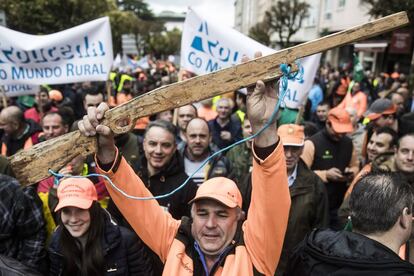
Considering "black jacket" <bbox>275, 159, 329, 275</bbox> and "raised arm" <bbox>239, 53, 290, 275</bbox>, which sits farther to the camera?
"black jacket" <bbox>275, 159, 329, 275</bbox>

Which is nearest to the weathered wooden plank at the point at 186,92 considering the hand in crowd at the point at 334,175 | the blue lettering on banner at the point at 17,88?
the hand in crowd at the point at 334,175

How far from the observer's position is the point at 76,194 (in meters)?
2.34

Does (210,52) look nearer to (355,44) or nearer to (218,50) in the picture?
(218,50)

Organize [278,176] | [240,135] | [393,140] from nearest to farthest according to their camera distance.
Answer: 1. [278,176]
2. [393,140]
3. [240,135]

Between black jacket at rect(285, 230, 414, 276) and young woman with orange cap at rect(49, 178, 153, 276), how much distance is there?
1119 mm

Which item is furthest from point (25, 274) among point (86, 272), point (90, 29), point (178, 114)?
point (90, 29)

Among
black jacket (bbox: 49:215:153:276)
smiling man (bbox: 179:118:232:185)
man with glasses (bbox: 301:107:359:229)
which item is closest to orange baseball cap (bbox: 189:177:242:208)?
black jacket (bbox: 49:215:153:276)

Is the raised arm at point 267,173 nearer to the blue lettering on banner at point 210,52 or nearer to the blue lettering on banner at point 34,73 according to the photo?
the blue lettering on banner at point 210,52

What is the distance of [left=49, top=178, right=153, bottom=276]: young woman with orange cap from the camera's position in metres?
2.29

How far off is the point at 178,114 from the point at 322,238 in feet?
11.3

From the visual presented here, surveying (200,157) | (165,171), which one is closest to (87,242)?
(165,171)

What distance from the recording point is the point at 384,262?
1366 millimetres

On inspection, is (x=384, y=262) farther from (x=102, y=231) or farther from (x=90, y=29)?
(x=90, y=29)

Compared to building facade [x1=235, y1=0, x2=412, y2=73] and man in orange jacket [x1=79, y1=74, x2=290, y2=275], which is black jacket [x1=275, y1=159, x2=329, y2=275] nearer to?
man in orange jacket [x1=79, y1=74, x2=290, y2=275]
